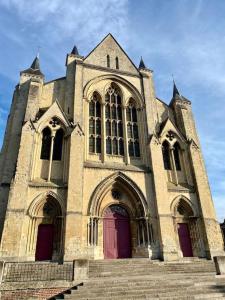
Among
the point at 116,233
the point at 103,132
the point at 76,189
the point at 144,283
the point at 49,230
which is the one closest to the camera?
the point at 144,283

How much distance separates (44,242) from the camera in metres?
11.9

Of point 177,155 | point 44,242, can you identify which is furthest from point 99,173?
point 177,155

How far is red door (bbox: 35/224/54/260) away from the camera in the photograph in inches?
458

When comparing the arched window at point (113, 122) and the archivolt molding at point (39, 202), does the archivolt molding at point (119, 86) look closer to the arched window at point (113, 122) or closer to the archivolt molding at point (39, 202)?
the arched window at point (113, 122)

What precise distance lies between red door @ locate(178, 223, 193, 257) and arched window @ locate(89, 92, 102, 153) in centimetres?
686

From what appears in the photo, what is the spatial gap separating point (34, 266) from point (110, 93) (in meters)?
12.6

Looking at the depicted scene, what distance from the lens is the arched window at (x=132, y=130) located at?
16.0 meters

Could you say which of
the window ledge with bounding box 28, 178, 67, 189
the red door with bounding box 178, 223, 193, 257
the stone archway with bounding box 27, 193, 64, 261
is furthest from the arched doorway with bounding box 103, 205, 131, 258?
the red door with bounding box 178, 223, 193, 257

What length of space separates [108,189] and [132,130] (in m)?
4.95

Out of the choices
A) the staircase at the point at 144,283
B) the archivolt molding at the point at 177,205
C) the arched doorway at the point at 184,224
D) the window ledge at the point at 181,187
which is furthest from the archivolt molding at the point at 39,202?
the arched doorway at the point at 184,224

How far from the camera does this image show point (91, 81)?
17.2 metres

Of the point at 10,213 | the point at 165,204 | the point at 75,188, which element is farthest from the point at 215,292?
the point at 10,213

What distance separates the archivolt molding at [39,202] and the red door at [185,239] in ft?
23.1

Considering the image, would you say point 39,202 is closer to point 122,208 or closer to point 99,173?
point 99,173
